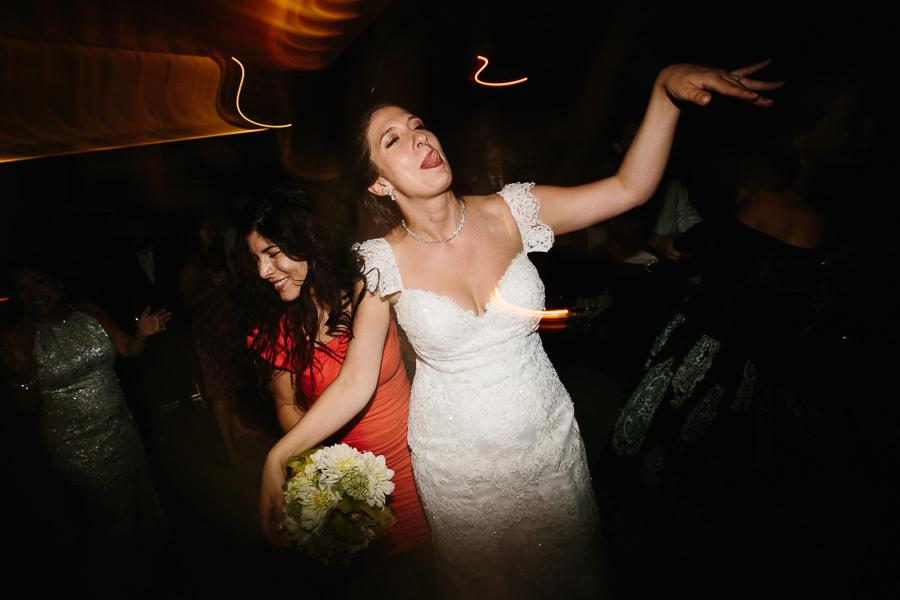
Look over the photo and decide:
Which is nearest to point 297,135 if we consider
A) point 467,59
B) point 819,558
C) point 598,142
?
point 467,59

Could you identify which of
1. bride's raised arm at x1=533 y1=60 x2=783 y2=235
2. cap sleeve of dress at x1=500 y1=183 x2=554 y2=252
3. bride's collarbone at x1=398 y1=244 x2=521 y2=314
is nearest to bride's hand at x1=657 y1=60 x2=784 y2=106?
bride's raised arm at x1=533 y1=60 x2=783 y2=235

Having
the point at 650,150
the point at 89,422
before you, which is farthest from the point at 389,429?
the point at 89,422

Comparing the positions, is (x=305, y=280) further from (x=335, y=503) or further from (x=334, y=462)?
(x=335, y=503)

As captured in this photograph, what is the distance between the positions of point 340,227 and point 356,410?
85 centimetres

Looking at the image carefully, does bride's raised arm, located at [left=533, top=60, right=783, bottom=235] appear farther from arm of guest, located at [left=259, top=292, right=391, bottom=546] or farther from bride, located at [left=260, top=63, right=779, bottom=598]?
arm of guest, located at [left=259, top=292, right=391, bottom=546]

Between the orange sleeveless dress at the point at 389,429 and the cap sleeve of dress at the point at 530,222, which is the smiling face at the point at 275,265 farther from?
the cap sleeve of dress at the point at 530,222

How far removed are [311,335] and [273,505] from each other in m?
0.75

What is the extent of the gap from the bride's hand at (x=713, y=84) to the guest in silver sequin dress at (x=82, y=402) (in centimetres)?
326

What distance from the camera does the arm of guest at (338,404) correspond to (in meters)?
1.35

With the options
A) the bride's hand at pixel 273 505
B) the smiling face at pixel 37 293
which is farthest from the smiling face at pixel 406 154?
the smiling face at pixel 37 293

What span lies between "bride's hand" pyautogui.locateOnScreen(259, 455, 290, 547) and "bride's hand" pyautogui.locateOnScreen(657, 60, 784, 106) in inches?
66.8

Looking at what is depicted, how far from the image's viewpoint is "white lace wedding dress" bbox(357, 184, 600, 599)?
1479 mm

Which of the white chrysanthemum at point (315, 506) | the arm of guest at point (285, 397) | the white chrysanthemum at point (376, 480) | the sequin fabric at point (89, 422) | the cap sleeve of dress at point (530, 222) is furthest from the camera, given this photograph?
the sequin fabric at point (89, 422)

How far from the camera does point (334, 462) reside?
1399mm
